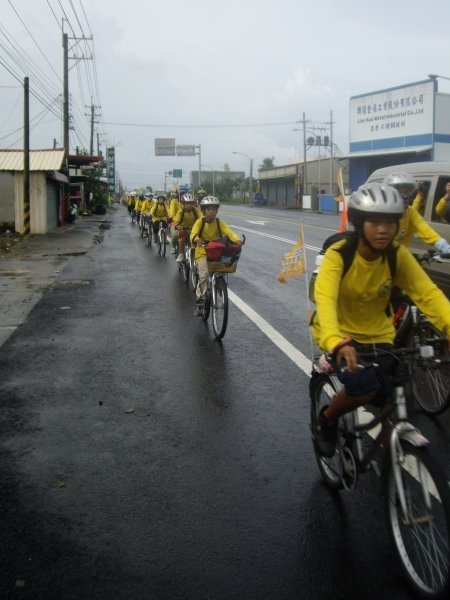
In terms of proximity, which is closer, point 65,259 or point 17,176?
point 65,259

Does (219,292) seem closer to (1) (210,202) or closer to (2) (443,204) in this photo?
(1) (210,202)

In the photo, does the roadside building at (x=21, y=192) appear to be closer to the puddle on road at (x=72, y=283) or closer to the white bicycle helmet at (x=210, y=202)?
the puddle on road at (x=72, y=283)

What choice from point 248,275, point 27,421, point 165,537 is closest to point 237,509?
point 165,537

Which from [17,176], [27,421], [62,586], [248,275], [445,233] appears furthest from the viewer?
[17,176]

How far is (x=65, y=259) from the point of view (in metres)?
17.8

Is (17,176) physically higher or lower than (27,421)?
higher

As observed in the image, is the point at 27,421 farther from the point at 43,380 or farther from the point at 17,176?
the point at 17,176

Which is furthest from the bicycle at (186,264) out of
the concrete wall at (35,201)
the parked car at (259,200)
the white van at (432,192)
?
the parked car at (259,200)

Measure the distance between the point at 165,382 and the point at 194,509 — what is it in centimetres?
263

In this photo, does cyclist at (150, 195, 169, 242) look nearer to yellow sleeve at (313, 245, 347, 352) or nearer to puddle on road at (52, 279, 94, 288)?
puddle on road at (52, 279, 94, 288)

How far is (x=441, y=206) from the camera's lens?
7.28 meters

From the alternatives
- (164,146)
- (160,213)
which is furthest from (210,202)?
(164,146)

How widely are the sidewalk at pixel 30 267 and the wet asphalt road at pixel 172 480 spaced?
6.63 feet

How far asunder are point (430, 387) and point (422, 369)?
0.31 m
